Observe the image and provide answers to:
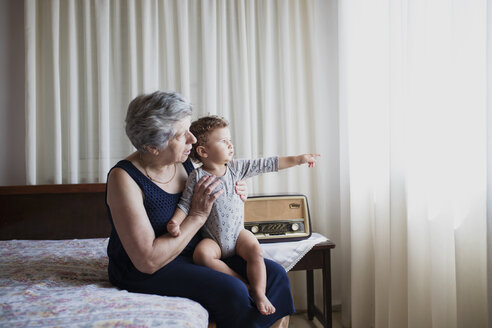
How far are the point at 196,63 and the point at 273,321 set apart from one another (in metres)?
1.88

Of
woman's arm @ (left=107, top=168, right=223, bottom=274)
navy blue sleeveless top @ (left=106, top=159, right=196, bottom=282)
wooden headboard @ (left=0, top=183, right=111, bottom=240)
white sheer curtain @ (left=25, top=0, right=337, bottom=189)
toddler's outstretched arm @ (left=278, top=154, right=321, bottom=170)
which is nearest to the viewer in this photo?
woman's arm @ (left=107, top=168, right=223, bottom=274)

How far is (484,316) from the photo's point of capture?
1.39 meters

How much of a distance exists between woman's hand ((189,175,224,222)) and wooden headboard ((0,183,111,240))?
1.20 m

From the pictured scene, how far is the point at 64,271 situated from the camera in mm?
1407

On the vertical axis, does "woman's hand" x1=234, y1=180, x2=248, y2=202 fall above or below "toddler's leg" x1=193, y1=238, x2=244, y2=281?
above

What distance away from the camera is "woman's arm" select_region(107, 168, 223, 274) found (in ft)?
3.76

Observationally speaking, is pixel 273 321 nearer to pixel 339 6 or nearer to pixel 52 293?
pixel 52 293

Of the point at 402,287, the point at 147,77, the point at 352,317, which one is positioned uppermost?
the point at 147,77

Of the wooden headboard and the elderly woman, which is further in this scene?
the wooden headboard

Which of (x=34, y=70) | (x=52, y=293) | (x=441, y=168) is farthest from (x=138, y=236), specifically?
(x=34, y=70)

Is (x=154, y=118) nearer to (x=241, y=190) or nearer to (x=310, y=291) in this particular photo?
(x=241, y=190)

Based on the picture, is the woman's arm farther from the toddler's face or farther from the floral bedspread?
the toddler's face

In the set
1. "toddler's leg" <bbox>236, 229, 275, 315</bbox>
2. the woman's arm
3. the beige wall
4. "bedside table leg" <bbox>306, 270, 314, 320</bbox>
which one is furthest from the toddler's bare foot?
the beige wall

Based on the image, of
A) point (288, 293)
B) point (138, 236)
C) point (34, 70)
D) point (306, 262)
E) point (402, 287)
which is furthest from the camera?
point (34, 70)
